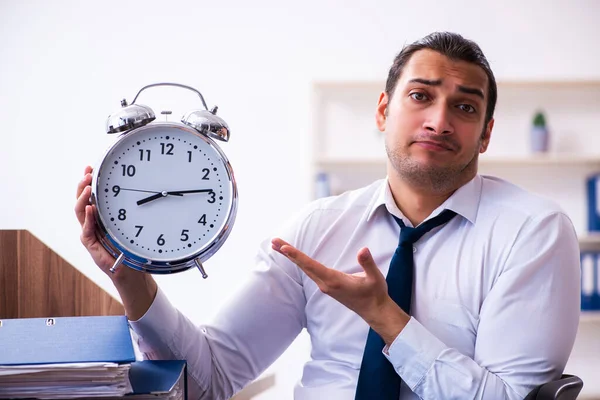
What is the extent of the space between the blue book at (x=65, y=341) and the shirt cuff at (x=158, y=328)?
0.15m

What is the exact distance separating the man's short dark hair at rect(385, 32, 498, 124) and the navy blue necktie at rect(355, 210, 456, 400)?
350 mm

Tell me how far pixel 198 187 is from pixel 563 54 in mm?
3792

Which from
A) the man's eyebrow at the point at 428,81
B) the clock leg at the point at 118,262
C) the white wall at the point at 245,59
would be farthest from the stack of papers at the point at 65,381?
the white wall at the point at 245,59

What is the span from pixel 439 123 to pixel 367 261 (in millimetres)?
494

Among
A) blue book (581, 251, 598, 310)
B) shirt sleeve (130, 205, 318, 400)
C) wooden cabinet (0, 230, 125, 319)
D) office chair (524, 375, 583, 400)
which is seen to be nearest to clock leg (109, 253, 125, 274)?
shirt sleeve (130, 205, 318, 400)

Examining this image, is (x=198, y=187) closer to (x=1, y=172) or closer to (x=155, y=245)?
(x=155, y=245)

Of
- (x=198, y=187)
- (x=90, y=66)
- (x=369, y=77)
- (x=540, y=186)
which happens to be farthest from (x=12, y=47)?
(x=198, y=187)

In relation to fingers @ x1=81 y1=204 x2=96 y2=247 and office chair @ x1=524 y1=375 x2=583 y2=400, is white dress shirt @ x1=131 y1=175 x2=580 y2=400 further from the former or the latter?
fingers @ x1=81 y1=204 x2=96 y2=247

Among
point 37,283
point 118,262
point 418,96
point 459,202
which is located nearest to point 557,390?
point 459,202

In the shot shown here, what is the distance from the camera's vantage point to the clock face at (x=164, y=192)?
1267 millimetres

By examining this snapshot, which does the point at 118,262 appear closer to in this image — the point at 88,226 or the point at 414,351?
the point at 88,226

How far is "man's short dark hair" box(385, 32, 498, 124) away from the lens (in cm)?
174

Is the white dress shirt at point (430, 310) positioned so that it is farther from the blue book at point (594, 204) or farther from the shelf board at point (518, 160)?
the blue book at point (594, 204)

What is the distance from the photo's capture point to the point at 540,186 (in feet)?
14.4
